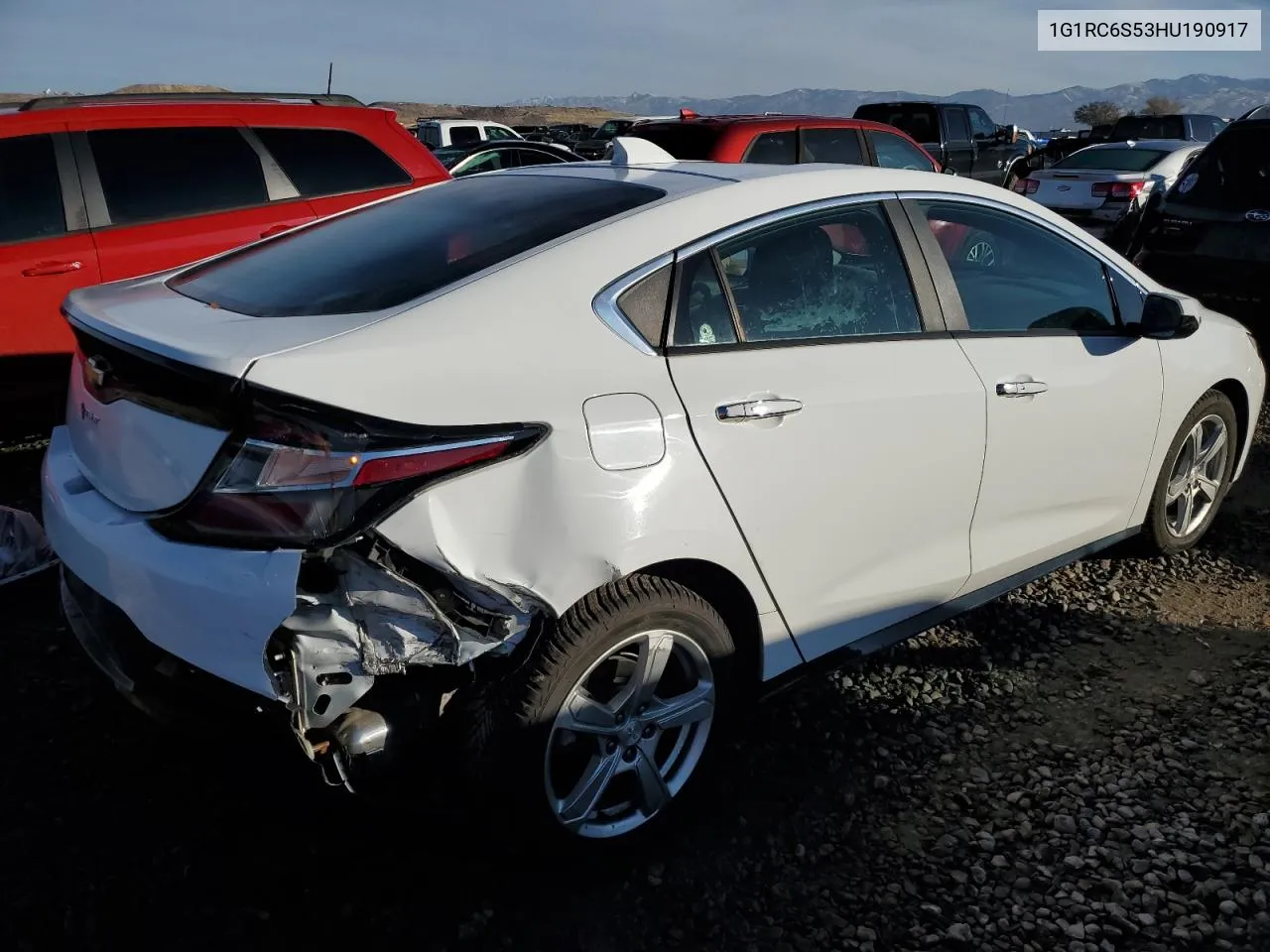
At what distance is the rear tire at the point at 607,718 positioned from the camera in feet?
7.26

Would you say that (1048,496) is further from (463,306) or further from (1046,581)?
(463,306)

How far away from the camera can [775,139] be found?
8273 millimetres

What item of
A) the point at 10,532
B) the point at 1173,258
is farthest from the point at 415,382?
the point at 1173,258

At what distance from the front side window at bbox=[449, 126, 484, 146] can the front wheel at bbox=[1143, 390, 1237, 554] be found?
765 inches

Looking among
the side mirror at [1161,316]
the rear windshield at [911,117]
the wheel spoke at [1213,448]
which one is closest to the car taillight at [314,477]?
the side mirror at [1161,316]

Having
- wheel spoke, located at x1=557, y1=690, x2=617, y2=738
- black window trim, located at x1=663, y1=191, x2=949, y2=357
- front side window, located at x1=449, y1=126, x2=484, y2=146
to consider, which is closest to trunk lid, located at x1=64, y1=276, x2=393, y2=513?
black window trim, located at x1=663, y1=191, x2=949, y2=357

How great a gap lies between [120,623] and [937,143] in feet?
48.0

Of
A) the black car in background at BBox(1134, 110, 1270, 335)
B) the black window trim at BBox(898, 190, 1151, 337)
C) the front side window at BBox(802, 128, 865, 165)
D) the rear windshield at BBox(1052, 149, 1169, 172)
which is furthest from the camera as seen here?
the rear windshield at BBox(1052, 149, 1169, 172)

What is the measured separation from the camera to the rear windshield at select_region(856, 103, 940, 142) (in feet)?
49.4

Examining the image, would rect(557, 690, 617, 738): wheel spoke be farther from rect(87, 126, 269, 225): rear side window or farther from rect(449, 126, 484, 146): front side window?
rect(449, 126, 484, 146): front side window

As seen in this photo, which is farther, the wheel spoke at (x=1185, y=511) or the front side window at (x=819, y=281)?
the wheel spoke at (x=1185, y=511)

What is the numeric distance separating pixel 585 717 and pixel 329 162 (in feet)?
14.7

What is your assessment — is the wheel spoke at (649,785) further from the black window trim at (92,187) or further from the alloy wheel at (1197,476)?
the black window trim at (92,187)

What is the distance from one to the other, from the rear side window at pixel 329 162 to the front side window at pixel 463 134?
16.4 metres
